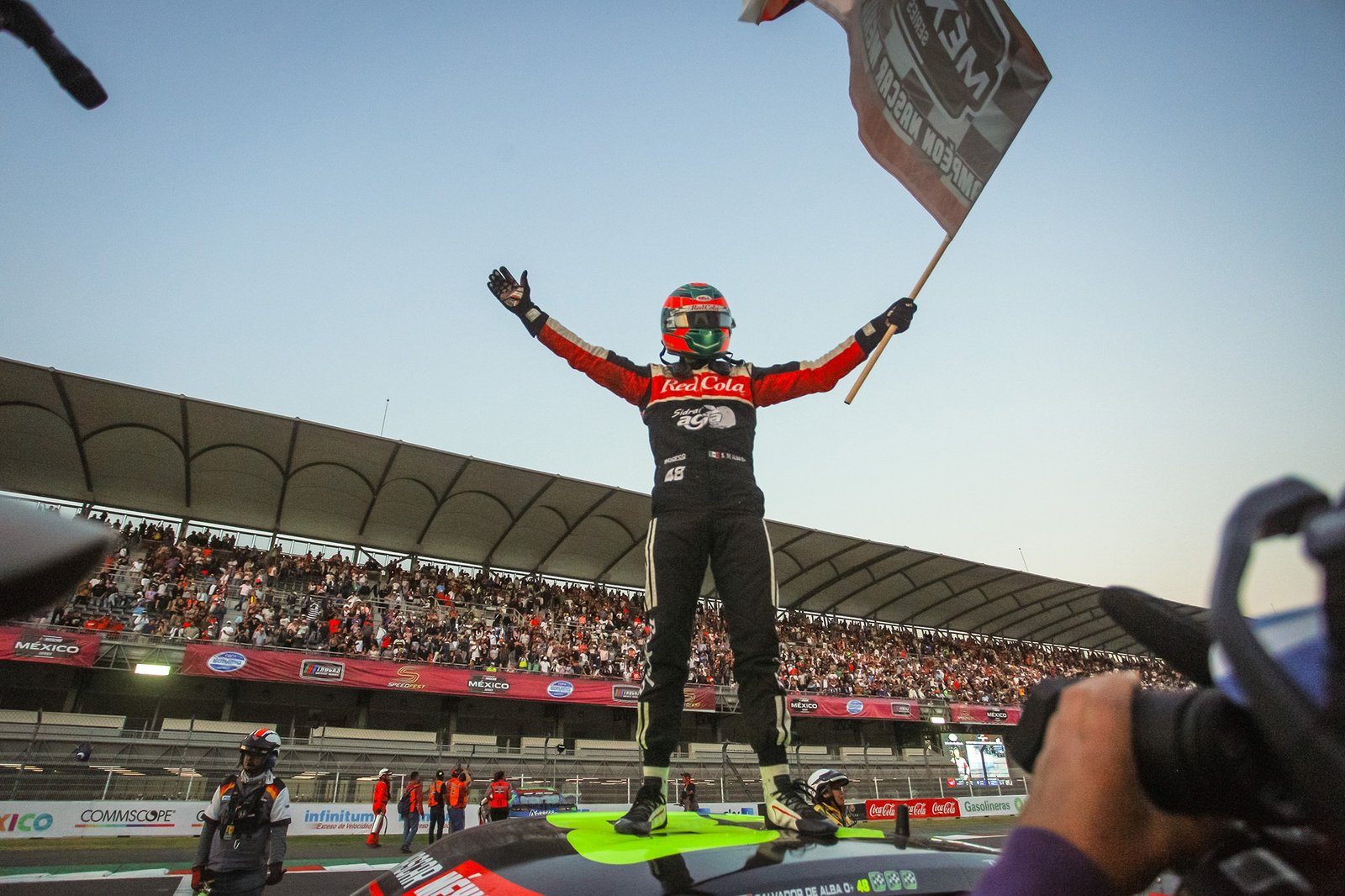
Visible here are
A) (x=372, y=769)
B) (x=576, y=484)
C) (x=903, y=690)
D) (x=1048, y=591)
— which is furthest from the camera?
(x=1048, y=591)

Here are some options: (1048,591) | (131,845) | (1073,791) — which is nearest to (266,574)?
(131,845)

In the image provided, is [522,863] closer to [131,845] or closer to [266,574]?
[131,845]

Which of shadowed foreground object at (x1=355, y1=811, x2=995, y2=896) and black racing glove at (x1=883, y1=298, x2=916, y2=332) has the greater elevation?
black racing glove at (x1=883, y1=298, x2=916, y2=332)

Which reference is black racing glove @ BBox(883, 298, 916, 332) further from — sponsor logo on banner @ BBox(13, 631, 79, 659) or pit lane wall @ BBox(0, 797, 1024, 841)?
sponsor logo on banner @ BBox(13, 631, 79, 659)

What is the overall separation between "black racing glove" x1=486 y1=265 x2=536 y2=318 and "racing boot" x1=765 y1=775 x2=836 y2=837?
2.55m

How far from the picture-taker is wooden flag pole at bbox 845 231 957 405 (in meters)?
4.10

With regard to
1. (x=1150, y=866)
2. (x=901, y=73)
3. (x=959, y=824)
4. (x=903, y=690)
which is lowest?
(x=959, y=824)

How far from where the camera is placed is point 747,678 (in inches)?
124

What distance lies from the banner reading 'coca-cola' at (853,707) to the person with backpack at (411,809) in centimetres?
1218

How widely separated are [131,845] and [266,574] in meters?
10.9

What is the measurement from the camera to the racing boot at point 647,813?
2.65 metres

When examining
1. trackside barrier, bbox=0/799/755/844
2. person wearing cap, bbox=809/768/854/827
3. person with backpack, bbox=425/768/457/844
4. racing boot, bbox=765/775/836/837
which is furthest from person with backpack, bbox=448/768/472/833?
racing boot, bbox=765/775/836/837

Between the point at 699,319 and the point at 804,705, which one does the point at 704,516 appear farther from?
the point at 804,705

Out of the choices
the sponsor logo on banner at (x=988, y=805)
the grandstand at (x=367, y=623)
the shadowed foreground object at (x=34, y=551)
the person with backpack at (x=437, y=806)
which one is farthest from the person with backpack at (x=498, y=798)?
the shadowed foreground object at (x=34, y=551)
